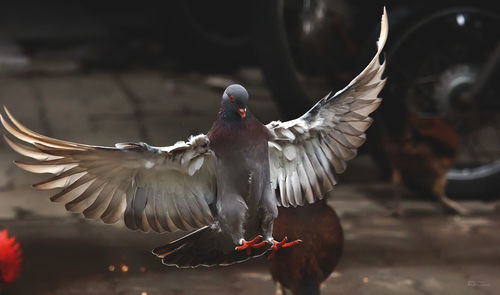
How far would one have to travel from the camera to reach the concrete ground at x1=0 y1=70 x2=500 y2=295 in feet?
13.1

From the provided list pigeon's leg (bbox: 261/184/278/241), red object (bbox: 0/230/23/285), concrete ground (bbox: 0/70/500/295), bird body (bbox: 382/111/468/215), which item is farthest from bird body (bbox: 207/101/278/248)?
bird body (bbox: 382/111/468/215)

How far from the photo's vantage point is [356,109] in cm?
213

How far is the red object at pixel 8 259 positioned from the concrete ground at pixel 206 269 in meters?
0.26

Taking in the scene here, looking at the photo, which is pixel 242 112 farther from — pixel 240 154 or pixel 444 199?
pixel 444 199

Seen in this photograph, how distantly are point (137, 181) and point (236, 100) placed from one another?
1.10ft

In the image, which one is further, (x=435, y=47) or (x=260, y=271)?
(x=435, y=47)

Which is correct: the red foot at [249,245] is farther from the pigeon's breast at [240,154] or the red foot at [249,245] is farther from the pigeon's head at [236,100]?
the pigeon's head at [236,100]

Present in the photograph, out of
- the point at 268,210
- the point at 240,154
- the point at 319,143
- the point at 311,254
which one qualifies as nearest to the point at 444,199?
the point at 311,254

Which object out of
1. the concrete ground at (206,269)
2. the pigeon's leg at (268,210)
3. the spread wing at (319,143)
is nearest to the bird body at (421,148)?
the concrete ground at (206,269)

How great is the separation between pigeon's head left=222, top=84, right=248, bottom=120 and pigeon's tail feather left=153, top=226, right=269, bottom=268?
323 mm

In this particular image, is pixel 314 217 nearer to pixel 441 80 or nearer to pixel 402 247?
pixel 402 247

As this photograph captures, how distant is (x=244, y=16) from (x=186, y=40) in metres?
0.76

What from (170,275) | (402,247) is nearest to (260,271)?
(170,275)

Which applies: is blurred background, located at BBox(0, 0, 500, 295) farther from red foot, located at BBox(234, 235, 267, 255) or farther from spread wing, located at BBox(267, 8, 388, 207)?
red foot, located at BBox(234, 235, 267, 255)
